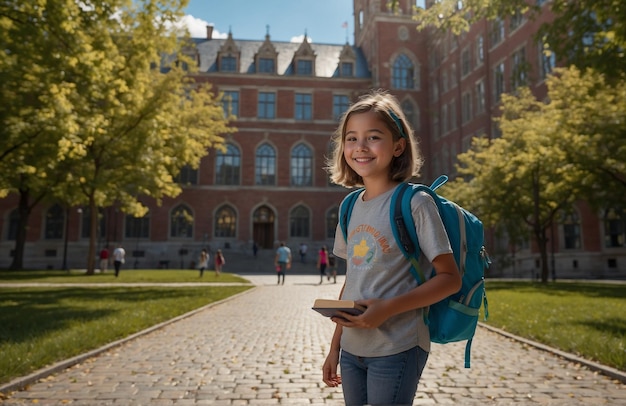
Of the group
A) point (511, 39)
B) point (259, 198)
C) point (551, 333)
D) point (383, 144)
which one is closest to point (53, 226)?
point (259, 198)

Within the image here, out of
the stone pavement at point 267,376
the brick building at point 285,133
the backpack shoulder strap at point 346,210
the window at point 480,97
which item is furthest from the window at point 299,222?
the backpack shoulder strap at point 346,210

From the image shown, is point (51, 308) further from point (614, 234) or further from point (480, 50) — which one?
point (480, 50)

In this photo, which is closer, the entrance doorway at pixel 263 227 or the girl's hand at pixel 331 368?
the girl's hand at pixel 331 368

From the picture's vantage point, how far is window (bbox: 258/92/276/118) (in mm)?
43531

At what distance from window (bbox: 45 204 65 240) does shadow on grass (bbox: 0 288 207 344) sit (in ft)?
88.3

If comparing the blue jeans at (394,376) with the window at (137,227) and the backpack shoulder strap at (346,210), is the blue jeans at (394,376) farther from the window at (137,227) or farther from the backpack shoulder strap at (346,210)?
the window at (137,227)

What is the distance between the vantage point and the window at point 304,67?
147 ft

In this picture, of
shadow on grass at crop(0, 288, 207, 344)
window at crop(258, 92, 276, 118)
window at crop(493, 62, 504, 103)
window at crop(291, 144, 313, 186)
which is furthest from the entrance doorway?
shadow on grass at crop(0, 288, 207, 344)

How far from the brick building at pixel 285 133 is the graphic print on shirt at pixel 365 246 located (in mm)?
35976

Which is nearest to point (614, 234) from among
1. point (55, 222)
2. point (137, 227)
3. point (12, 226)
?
point (137, 227)

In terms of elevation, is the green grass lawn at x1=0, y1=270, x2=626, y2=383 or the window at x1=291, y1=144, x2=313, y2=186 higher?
the window at x1=291, y1=144, x2=313, y2=186

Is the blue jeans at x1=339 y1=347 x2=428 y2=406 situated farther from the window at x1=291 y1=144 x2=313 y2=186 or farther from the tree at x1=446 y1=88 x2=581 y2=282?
the window at x1=291 y1=144 x2=313 y2=186

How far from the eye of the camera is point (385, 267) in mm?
1952

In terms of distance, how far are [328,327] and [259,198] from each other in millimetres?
33414
